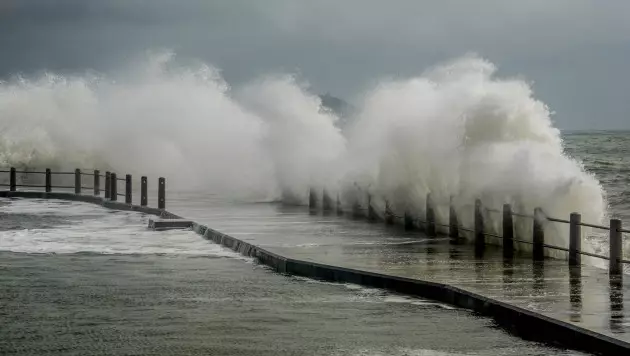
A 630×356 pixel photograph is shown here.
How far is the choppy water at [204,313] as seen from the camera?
10977 millimetres

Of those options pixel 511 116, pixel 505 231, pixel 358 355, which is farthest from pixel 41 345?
pixel 511 116

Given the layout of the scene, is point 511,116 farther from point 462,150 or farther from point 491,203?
point 491,203

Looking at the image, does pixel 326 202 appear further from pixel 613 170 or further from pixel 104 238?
pixel 613 170

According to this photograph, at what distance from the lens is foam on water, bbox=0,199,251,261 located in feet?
73.5

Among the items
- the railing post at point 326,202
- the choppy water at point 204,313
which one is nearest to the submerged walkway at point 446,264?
the choppy water at point 204,313

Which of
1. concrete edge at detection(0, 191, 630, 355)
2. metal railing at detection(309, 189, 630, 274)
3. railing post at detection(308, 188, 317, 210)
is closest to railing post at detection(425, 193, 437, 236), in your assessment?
metal railing at detection(309, 189, 630, 274)

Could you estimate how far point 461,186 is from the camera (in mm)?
26734

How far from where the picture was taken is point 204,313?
523 inches

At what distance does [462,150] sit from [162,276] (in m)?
12.3

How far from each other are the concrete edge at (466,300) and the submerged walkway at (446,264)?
202 millimetres

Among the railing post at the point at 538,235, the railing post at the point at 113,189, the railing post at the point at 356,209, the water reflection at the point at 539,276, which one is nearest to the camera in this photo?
the water reflection at the point at 539,276

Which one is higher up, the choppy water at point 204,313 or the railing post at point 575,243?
the railing post at point 575,243

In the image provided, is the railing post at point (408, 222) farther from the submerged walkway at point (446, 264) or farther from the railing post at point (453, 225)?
the railing post at point (453, 225)

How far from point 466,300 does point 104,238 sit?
13.0 m
